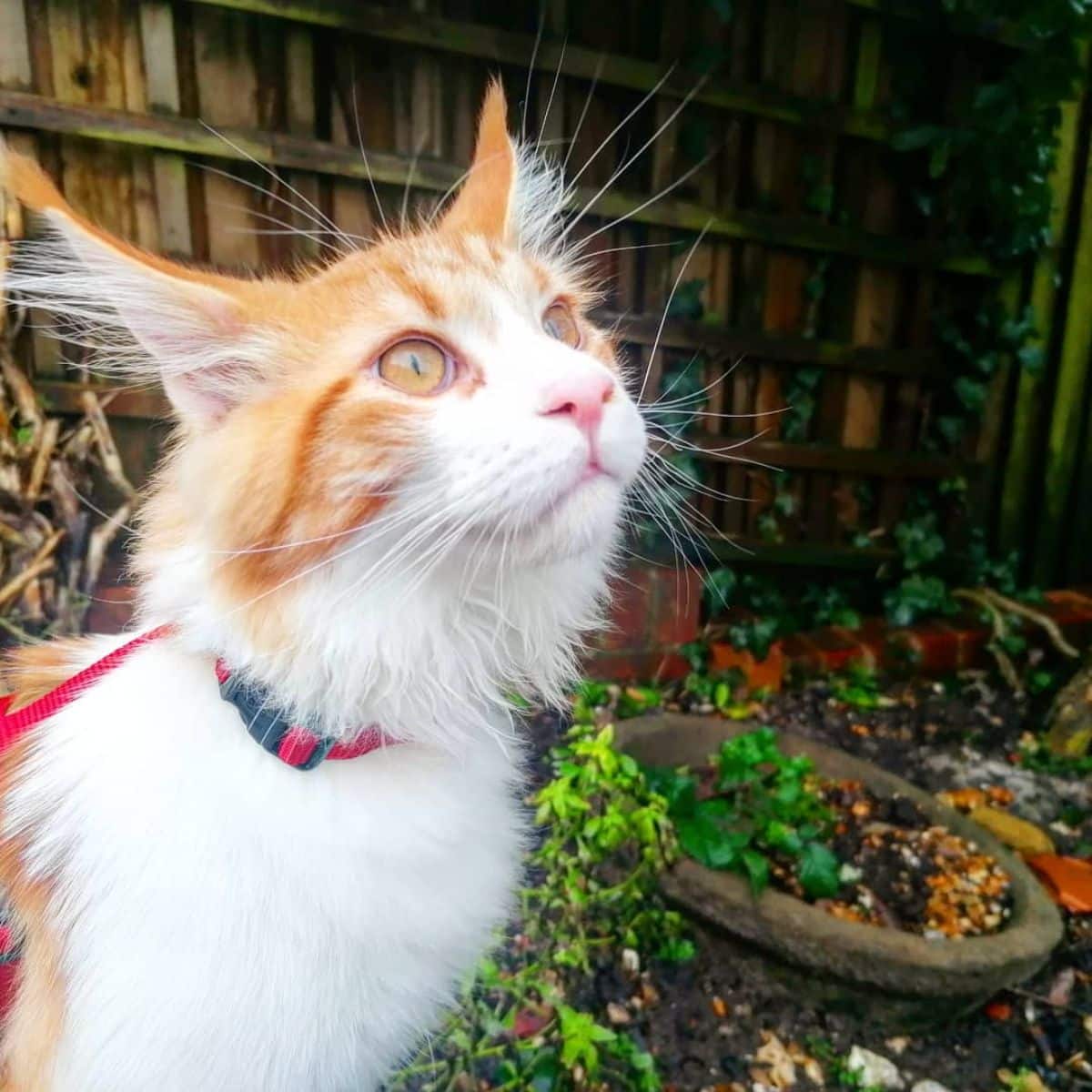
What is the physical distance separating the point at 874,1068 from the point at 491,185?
156 centimetres

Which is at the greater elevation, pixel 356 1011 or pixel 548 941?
pixel 356 1011

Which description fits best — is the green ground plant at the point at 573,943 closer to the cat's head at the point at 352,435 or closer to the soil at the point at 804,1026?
the soil at the point at 804,1026

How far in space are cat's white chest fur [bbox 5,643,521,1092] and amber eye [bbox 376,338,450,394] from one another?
1.25ft

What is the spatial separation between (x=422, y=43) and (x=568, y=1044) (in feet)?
6.92

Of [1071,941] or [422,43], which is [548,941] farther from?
[422,43]

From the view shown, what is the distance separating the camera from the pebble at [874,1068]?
1374mm

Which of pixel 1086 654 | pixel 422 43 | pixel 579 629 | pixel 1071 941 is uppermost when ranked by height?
pixel 422 43

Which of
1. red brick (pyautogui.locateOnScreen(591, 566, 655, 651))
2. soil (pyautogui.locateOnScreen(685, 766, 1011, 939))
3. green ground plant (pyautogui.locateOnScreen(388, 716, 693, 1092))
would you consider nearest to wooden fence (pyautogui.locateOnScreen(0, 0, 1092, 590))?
red brick (pyautogui.locateOnScreen(591, 566, 655, 651))

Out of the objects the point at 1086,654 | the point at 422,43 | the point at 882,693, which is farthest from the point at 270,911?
the point at 1086,654

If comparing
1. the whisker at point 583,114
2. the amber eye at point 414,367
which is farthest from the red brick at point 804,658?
the amber eye at point 414,367

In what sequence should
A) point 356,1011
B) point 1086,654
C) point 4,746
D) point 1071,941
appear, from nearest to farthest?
Answer: point 356,1011 → point 4,746 → point 1071,941 → point 1086,654

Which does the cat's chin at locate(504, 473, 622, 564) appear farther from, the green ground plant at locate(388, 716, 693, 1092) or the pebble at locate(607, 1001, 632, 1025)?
the pebble at locate(607, 1001, 632, 1025)

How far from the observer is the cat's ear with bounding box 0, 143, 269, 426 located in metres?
0.71

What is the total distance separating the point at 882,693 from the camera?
258 centimetres
